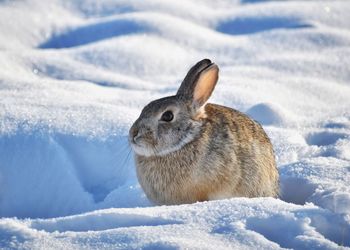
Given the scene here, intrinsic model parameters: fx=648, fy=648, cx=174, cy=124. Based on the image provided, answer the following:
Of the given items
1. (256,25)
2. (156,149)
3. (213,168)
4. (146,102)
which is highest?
(256,25)

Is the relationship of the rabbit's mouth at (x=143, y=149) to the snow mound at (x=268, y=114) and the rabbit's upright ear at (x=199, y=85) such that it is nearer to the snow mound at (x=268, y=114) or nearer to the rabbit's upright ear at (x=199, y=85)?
the rabbit's upright ear at (x=199, y=85)

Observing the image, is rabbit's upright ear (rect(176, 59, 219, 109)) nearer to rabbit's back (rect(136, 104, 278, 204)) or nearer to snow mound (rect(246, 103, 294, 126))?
rabbit's back (rect(136, 104, 278, 204))

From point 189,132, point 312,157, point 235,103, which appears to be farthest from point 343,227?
point 235,103

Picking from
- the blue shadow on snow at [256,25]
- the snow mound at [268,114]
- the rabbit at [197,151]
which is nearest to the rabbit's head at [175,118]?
the rabbit at [197,151]

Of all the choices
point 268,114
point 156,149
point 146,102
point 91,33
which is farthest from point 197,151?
point 91,33

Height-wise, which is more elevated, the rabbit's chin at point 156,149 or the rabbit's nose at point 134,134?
the rabbit's nose at point 134,134

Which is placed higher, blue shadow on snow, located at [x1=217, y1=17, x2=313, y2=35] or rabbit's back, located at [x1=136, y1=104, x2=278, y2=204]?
blue shadow on snow, located at [x1=217, y1=17, x2=313, y2=35]

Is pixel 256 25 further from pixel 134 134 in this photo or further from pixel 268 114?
pixel 134 134

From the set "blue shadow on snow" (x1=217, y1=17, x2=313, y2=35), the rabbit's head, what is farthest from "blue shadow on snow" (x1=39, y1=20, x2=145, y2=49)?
the rabbit's head
